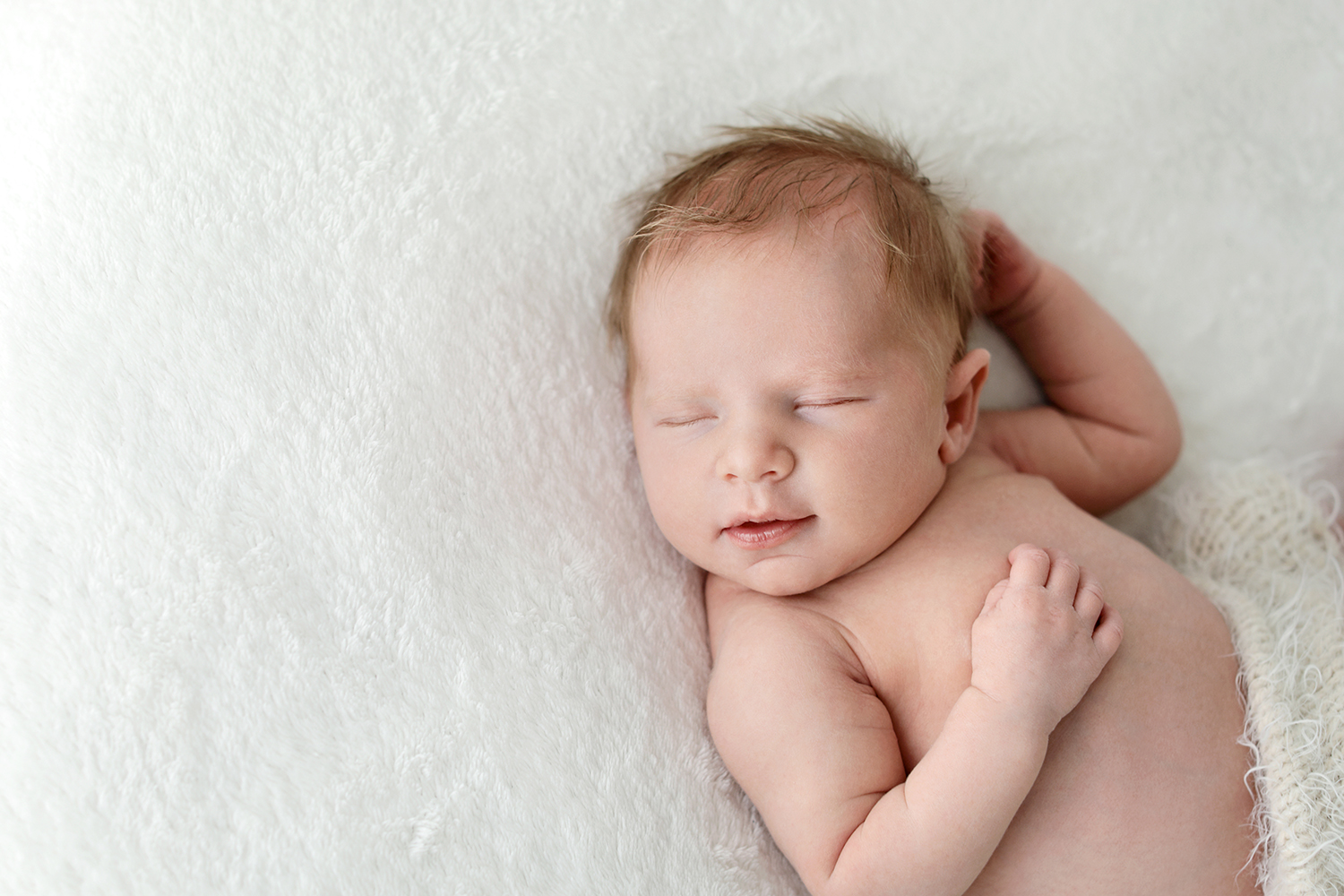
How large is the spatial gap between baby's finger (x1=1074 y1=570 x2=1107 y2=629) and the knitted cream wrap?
222 mm

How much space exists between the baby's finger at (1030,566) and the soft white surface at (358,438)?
374mm

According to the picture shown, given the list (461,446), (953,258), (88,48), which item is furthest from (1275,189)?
(88,48)

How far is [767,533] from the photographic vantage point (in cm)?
108

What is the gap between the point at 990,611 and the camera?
105 centimetres

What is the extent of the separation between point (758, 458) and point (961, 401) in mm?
327

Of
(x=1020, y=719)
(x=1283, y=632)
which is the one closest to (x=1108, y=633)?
(x=1020, y=719)

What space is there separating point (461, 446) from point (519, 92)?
0.46 m

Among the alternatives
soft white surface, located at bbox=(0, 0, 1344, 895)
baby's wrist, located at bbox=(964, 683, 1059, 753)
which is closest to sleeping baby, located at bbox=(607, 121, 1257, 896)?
baby's wrist, located at bbox=(964, 683, 1059, 753)

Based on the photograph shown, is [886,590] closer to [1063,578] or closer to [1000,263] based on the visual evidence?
[1063,578]

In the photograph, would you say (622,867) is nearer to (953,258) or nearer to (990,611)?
(990,611)

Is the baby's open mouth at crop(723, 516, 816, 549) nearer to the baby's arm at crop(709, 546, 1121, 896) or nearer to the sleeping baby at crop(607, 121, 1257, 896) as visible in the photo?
the sleeping baby at crop(607, 121, 1257, 896)

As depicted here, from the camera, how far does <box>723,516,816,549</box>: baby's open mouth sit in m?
1.08

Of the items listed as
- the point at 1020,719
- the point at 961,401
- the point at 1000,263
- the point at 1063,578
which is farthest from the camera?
the point at 1000,263

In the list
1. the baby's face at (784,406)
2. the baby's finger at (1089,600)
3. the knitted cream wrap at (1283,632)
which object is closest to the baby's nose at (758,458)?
the baby's face at (784,406)
